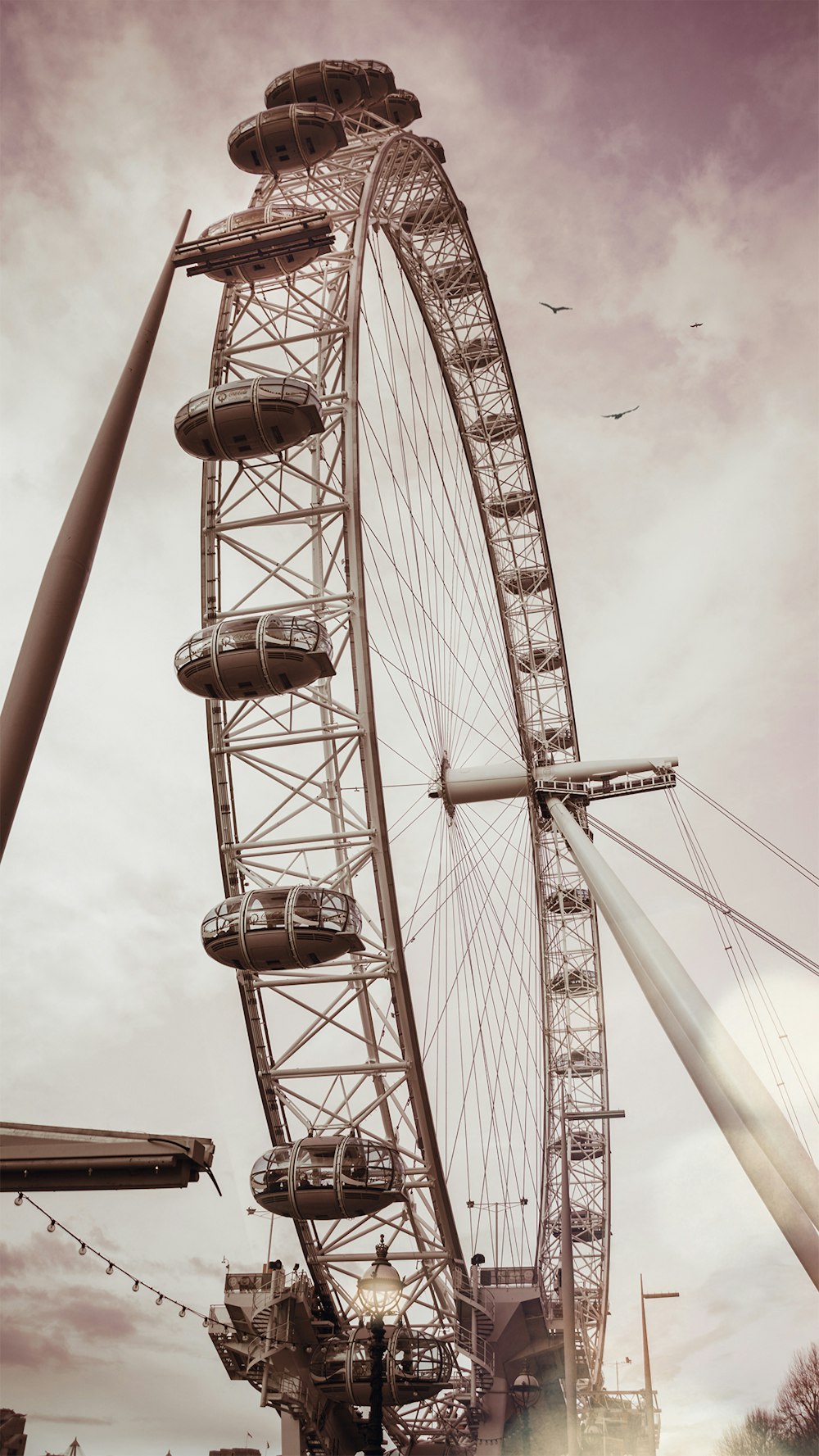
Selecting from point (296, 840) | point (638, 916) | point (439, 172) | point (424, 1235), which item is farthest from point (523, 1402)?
point (439, 172)

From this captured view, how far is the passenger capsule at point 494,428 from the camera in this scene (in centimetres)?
4053

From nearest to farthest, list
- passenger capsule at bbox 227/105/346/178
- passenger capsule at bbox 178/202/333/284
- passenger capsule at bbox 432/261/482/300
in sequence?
passenger capsule at bbox 178/202/333/284 < passenger capsule at bbox 227/105/346/178 < passenger capsule at bbox 432/261/482/300

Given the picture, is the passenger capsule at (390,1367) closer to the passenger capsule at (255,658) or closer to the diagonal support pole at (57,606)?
the passenger capsule at (255,658)

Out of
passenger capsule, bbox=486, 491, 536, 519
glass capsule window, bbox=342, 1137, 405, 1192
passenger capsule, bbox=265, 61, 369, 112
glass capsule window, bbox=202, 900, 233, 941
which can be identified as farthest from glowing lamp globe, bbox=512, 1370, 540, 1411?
passenger capsule, bbox=265, 61, 369, 112

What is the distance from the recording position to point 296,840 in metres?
24.6

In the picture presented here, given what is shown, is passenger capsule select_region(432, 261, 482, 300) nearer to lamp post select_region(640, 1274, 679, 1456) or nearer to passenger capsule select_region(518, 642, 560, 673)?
passenger capsule select_region(518, 642, 560, 673)

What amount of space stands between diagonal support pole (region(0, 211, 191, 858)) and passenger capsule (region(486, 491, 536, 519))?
3594 cm

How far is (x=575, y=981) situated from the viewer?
47906 millimetres

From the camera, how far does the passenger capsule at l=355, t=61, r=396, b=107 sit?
3253 centimetres

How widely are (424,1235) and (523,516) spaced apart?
978 inches

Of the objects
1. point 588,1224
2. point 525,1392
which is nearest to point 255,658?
point 525,1392

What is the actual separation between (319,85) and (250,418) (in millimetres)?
13732

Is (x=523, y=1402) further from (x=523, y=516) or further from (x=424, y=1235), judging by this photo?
(x=523, y=516)

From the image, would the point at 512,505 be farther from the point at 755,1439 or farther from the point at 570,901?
the point at 755,1439
